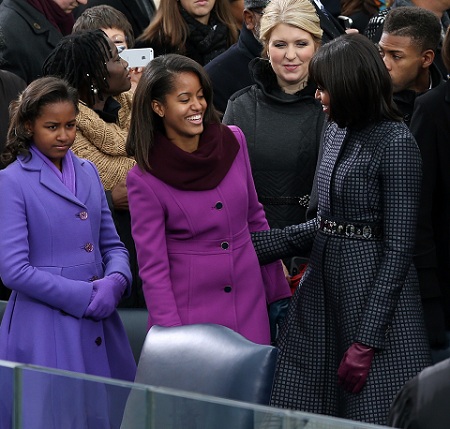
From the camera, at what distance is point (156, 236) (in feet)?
14.1

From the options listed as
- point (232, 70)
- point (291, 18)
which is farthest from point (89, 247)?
point (232, 70)

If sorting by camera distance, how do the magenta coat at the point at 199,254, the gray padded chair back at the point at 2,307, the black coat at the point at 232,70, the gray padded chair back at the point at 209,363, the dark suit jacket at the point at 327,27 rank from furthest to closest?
the dark suit jacket at the point at 327,27 < the black coat at the point at 232,70 < the gray padded chair back at the point at 2,307 < the magenta coat at the point at 199,254 < the gray padded chair back at the point at 209,363

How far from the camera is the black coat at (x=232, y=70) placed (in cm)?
582

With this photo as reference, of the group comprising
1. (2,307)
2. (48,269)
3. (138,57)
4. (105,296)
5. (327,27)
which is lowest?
(2,307)

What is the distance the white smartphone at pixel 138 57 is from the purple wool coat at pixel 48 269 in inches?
56.7

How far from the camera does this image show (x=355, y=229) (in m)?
4.07

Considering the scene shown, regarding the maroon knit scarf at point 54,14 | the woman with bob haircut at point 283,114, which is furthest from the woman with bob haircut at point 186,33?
the woman with bob haircut at point 283,114

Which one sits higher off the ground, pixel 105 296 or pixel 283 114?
pixel 283 114

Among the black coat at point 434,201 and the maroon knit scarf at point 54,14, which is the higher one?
the maroon knit scarf at point 54,14

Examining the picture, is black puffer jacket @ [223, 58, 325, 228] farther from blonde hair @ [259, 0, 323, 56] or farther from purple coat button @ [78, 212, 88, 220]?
purple coat button @ [78, 212, 88, 220]

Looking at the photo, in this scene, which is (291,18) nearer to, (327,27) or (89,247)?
(327,27)

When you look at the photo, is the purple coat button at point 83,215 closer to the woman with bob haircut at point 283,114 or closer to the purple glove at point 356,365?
the woman with bob haircut at point 283,114

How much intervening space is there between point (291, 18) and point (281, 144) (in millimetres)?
556

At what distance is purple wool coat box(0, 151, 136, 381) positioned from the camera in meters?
4.35
